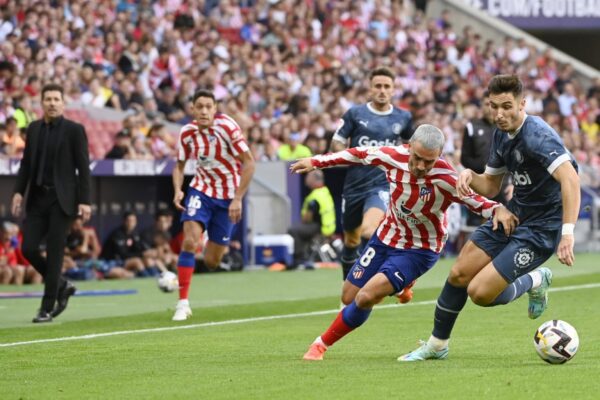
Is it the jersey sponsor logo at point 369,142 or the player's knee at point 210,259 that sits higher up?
the jersey sponsor logo at point 369,142

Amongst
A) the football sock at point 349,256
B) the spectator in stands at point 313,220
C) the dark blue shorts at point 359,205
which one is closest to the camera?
the dark blue shorts at point 359,205

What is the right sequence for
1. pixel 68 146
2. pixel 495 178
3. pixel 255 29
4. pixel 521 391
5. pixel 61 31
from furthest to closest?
pixel 255 29
pixel 61 31
pixel 68 146
pixel 495 178
pixel 521 391

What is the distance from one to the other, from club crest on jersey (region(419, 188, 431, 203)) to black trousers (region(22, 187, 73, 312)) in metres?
4.86

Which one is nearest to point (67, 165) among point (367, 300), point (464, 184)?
point (367, 300)

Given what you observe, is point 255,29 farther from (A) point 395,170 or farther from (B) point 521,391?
(B) point 521,391

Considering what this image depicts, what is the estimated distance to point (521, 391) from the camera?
8148 millimetres

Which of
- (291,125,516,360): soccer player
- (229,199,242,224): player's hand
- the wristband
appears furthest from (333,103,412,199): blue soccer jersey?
the wristband

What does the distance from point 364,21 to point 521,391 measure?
25844 millimetres

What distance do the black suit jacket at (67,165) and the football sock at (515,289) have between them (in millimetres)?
5221

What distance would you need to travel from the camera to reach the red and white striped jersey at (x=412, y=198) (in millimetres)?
10133

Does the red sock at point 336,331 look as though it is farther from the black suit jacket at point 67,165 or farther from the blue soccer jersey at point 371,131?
the blue soccer jersey at point 371,131

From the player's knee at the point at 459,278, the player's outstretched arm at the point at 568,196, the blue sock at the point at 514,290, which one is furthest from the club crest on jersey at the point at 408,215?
the player's outstretched arm at the point at 568,196

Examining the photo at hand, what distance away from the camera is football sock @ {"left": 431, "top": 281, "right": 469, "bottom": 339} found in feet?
32.8

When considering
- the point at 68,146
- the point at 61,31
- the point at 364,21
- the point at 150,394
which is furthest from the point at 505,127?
the point at 364,21
